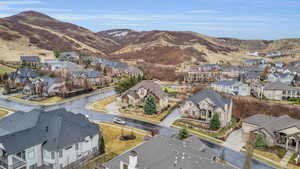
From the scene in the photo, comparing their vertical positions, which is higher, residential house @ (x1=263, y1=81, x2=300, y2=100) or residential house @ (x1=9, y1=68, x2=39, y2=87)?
residential house @ (x1=9, y1=68, x2=39, y2=87)

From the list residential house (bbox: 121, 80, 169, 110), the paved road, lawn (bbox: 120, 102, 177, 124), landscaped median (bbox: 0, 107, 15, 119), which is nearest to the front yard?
the paved road

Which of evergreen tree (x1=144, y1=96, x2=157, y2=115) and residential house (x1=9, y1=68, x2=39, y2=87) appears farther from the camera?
residential house (x1=9, y1=68, x2=39, y2=87)

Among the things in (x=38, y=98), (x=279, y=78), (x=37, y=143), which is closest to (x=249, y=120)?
(x=37, y=143)

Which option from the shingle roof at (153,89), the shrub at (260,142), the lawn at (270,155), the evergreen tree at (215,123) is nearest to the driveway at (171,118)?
the shingle roof at (153,89)

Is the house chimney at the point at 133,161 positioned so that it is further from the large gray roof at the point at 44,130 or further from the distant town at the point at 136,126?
the large gray roof at the point at 44,130

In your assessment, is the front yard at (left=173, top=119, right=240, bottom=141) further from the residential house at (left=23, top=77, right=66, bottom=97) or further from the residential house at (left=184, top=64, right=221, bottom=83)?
the residential house at (left=184, top=64, right=221, bottom=83)

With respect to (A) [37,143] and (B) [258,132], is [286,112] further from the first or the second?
(A) [37,143]

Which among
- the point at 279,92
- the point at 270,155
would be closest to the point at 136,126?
the point at 270,155
